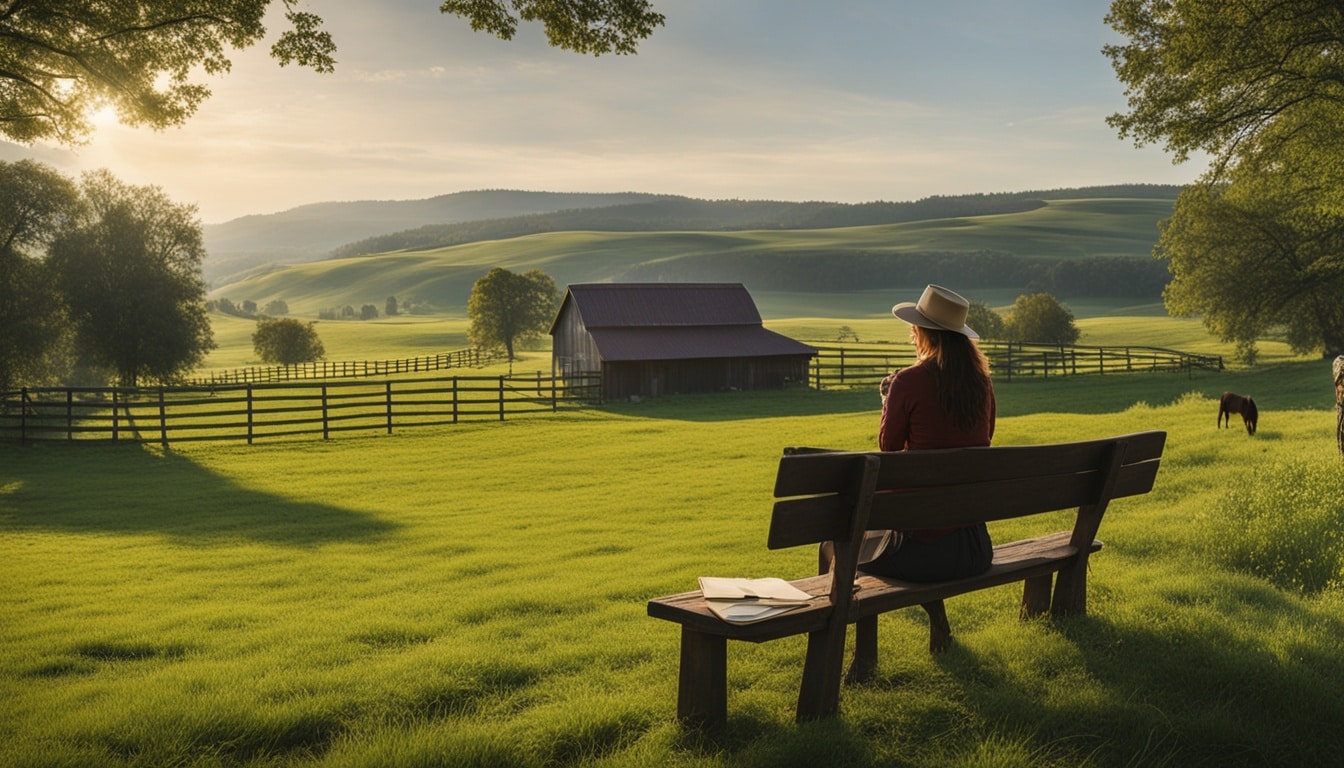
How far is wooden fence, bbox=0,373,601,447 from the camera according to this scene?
24.9 meters

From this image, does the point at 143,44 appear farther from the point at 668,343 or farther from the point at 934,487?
the point at 668,343

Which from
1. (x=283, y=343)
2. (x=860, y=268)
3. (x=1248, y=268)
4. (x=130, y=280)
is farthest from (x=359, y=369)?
(x=860, y=268)

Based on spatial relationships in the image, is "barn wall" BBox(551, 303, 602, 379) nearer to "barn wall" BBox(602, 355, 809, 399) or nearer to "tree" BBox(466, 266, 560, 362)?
"barn wall" BBox(602, 355, 809, 399)

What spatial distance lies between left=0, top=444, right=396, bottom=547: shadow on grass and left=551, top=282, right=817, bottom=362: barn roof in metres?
21.3

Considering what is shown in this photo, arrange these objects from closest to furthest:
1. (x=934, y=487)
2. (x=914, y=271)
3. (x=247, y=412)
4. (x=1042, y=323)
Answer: (x=934, y=487)
(x=247, y=412)
(x=1042, y=323)
(x=914, y=271)

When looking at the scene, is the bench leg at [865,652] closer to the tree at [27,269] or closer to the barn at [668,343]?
the barn at [668,343]

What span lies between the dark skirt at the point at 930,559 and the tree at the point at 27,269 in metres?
43.4

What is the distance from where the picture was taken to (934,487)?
178 inches

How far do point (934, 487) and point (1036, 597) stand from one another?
175cm

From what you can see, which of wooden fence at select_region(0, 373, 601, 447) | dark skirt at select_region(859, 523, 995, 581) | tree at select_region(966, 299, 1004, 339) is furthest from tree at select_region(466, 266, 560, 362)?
dark skirt at select_region(859, 523, 995, 581)

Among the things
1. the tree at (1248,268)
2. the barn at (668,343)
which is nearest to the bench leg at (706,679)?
the barn at (668,343)

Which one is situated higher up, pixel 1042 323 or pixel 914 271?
pixel 914 271

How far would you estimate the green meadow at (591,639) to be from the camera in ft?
13.8

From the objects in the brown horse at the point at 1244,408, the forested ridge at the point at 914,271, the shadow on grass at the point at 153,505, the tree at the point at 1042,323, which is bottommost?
the shadow on grass at the point at 153,505
